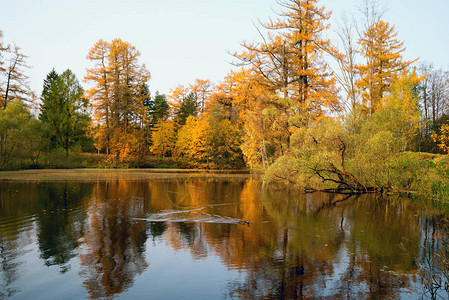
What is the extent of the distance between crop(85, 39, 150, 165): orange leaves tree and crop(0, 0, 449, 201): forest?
16cm

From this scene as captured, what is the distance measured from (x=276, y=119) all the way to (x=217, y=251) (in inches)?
725

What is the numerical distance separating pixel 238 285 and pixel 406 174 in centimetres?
1536

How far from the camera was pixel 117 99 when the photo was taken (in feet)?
160

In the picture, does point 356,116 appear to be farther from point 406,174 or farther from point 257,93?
point 257,93

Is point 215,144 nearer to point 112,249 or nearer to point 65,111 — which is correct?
point 65,111

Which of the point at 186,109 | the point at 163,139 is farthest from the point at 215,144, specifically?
the point at 186,109

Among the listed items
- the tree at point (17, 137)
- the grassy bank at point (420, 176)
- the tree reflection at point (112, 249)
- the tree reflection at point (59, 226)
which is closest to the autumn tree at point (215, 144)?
the tree at point (17, 137)

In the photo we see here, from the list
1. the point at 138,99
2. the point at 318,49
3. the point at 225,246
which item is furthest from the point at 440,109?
the point at 225,246

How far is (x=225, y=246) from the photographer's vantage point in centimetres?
857

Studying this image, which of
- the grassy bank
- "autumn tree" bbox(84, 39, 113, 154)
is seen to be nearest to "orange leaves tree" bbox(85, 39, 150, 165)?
"autumn tree" bbox(84, 39, 113, 154)

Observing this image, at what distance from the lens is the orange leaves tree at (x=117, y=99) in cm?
4797

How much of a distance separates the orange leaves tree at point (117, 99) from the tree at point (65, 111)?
2650 millimetres

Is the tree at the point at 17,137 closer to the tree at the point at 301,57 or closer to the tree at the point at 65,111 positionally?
the tree at the point at 65,111

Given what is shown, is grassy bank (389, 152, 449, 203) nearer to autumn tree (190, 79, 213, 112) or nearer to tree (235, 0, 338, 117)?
tree (235, 0, 338, 117)
